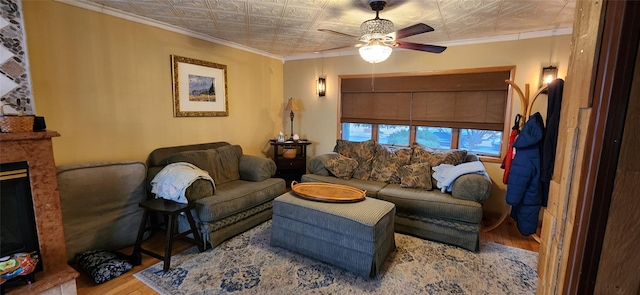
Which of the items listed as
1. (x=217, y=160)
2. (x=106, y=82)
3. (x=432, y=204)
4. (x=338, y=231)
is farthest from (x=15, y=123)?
(x=432, y=204)

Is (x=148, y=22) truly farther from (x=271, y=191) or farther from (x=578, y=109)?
(x=578, y=109)

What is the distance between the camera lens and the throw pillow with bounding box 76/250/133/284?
220 centimetres

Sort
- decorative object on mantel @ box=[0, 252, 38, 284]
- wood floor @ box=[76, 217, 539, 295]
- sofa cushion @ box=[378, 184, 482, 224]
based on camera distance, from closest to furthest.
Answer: decorative object on mantel @ box=[0, 252, 38, 284], wood floor @ box=[76, 217, 539, 295], sofa cushion @ box=[378, 184, 482, 224]

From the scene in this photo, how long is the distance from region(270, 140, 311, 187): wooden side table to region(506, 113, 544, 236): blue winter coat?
9.39 ft

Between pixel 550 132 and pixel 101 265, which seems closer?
pixel 101 265

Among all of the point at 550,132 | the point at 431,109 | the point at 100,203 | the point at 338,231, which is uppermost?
the point at 431,109

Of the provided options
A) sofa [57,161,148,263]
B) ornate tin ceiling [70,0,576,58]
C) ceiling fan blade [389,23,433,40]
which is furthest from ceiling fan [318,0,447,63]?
sofa [57,161,148,263]

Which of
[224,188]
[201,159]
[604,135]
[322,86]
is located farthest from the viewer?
[322,86]

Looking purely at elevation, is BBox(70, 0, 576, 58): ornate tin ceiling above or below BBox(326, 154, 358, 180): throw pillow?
above

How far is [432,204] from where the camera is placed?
286 centimetres

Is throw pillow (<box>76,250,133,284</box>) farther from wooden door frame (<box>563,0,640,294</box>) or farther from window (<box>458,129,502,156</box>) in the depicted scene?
window (<box>458,129,502,156</box>)

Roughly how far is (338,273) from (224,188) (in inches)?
63.1

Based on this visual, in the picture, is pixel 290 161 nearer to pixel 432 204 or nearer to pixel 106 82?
pixel 432 204

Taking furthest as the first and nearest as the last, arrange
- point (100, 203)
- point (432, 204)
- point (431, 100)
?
point (431, 100), point (432, 204), point (100, 203)
